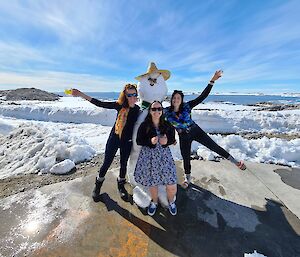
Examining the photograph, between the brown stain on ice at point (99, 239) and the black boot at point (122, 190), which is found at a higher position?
the black boot at point (122, 190)

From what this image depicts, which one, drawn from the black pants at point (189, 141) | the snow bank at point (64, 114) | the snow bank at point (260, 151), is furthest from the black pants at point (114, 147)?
the snow bank at point (64, 114)

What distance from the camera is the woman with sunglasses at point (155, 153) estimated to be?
2824mm

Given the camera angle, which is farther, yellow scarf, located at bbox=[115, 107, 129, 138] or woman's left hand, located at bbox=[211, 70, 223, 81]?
woman's left hand, located at bbox=[211, 70, 223, 81]

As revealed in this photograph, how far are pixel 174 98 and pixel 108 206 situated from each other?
1751mm

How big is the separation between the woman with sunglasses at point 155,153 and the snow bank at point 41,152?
236 cm

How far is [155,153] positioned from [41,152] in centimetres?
356

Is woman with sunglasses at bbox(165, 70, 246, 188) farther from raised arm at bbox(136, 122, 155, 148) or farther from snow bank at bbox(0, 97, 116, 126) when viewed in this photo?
snow bank at bbox(0, 97, 116, 126)

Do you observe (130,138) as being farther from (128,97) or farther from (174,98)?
(174,98)

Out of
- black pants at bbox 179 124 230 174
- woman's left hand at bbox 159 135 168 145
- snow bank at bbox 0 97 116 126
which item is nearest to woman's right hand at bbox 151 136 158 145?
woman's left hand at bbox 159 135 168 145

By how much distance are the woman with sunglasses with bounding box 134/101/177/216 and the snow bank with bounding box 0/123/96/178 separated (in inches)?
93.0

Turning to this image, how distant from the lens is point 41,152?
5344mm

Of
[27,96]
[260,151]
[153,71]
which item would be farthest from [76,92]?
[27,96]

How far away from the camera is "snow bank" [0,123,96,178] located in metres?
4.83

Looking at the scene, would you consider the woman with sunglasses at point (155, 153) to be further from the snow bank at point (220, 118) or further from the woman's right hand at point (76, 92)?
the snow bank at point (220, 118)
